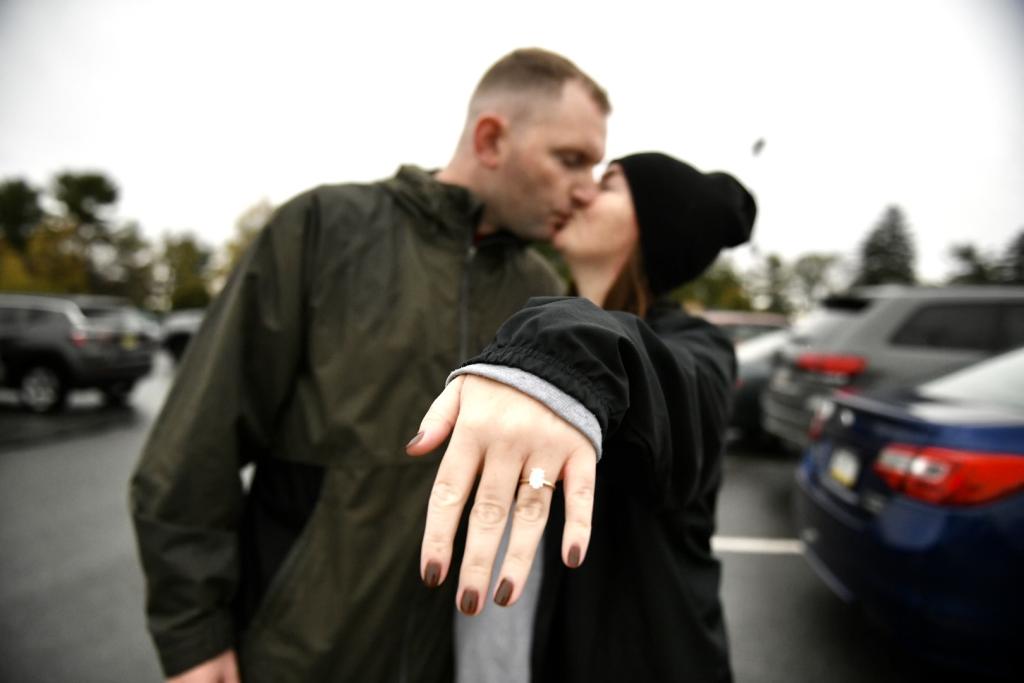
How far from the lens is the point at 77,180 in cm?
5347

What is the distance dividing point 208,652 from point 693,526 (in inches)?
41.5

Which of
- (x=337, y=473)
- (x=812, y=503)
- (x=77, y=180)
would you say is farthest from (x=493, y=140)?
(x=77, y=180)

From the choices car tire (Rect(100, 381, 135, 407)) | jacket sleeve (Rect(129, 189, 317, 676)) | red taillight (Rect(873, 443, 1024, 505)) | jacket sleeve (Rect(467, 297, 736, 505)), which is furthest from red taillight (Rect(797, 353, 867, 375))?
car tire (Rect(100, 381, 135, 407))

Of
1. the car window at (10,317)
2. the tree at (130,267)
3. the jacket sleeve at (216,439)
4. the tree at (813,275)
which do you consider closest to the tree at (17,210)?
the tree at (130,267)

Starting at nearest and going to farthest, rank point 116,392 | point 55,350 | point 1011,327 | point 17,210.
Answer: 1. point 1011,327
2. point 55,350
3. point 116,392
4. point 17,210

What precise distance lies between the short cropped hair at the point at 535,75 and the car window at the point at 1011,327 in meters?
4.60

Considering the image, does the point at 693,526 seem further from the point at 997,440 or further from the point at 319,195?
the point at 997,440

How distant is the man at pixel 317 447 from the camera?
1.17 m

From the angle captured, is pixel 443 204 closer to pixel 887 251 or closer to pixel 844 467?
pixel 844 467

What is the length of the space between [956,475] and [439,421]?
2220 millimetres

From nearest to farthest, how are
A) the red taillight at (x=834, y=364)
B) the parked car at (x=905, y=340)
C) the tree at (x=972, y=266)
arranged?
the parked car at (x=905, y=340) < the red taillight at (x=834, y=364) < the tree at (x=972, y=266)

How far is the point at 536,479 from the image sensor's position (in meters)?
0.56

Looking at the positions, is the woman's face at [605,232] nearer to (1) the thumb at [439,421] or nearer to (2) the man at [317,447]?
(2) the man at [317,447]

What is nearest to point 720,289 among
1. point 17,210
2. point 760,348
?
point 760,348
